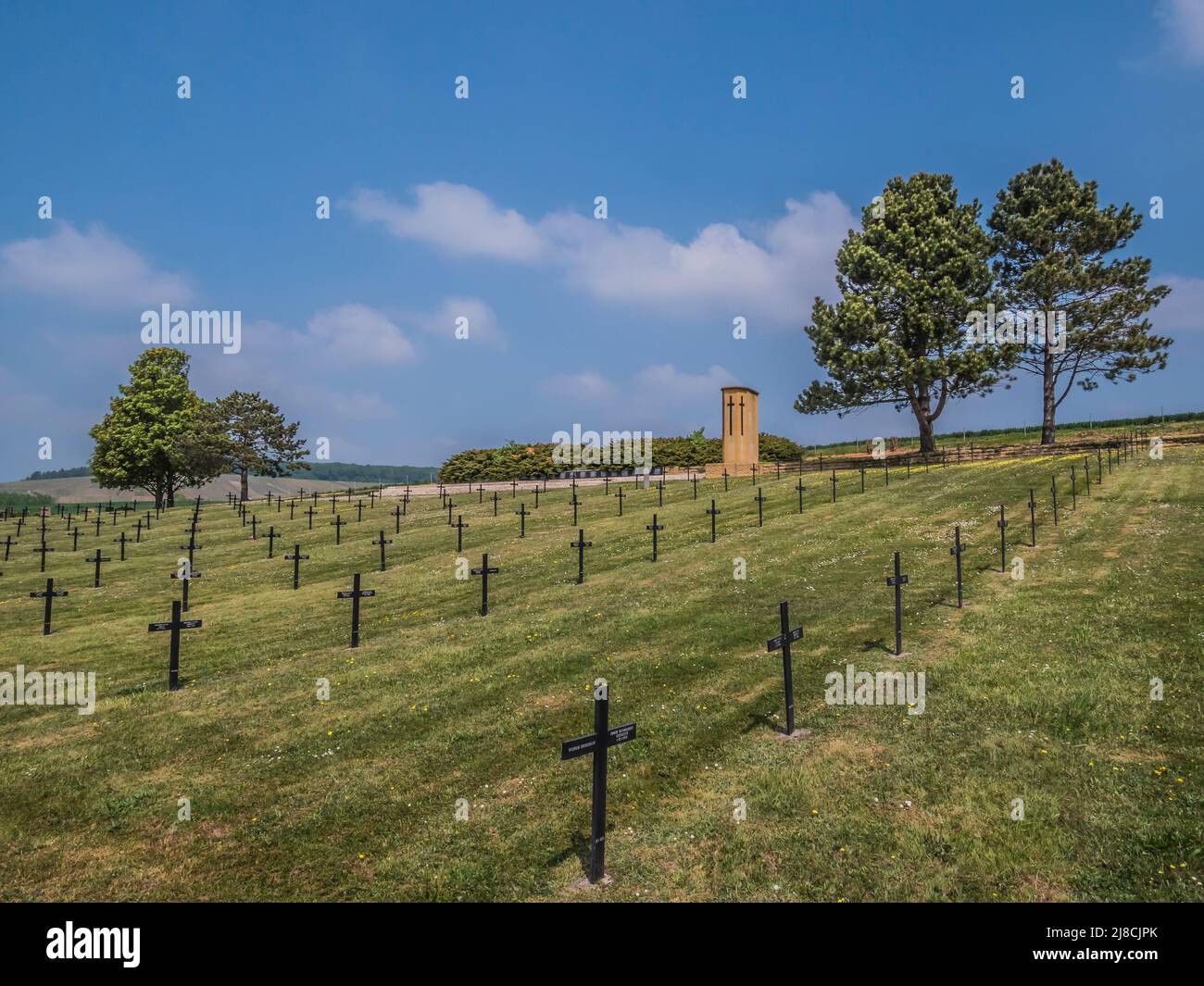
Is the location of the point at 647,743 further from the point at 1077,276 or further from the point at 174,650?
the point at 1077,276

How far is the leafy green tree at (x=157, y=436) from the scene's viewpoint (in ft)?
212

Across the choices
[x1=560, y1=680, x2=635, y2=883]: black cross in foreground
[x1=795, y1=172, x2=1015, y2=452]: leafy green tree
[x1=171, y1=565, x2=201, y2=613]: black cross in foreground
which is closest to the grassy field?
[x1=560, y1=680, x2=635, y2=883]: black cross in foreground

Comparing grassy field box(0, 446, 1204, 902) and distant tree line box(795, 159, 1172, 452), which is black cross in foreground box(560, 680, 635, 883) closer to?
grassy field box(0, 446, 1204, 902)

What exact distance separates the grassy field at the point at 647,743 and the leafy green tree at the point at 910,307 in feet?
97.3

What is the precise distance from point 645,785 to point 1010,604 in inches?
479

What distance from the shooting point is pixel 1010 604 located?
17047mm

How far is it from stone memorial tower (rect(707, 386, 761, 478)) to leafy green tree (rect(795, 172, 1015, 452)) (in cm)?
568

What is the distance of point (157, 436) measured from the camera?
6556 cm

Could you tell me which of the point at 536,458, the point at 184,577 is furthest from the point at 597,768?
the point at 536,458

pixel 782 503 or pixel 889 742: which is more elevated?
pixel 782 503

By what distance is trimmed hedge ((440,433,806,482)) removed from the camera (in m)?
68.8

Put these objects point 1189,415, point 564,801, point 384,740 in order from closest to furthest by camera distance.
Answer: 1. point 564,801
2. point 384,740
3. point 1189,415
